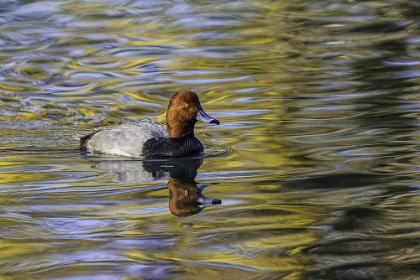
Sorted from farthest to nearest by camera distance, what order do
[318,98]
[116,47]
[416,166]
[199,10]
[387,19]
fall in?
[199,10] < [387,19] < [116,47] < [318,98] < [416,166]

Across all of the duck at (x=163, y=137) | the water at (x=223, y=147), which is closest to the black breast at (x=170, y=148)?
the duck at (x=163, y=137)

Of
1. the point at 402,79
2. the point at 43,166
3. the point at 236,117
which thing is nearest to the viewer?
the point at 43,166

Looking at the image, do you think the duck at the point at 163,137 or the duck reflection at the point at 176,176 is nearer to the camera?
the duck reflection at the point at 176,176

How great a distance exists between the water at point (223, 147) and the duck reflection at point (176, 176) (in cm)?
3

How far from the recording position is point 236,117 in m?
10.7

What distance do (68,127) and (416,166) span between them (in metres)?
4.49

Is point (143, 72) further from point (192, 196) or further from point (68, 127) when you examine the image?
point (192, 196)

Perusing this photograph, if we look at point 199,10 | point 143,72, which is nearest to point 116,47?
point 143,72

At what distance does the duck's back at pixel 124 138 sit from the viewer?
9469mm

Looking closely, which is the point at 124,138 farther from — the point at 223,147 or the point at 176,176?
the point at 176,176

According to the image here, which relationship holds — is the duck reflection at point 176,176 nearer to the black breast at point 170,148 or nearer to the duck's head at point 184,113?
the black breast at point 170,148

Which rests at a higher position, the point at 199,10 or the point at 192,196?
the point at 199,10

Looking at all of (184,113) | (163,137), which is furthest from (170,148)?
(184,113)

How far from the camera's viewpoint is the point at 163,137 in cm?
959
